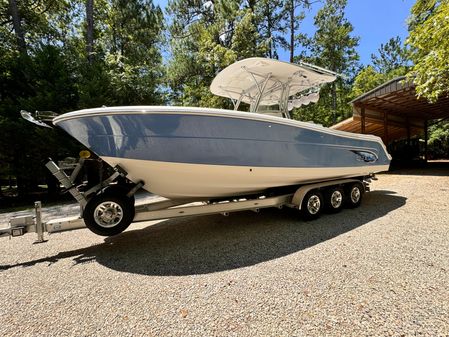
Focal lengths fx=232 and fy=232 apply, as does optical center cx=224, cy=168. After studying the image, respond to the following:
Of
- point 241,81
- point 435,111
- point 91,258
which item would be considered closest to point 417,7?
point 241,81

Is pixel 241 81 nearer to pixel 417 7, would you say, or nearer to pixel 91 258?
pixel 91 258

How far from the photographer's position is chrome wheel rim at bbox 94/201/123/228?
2785 millimetres

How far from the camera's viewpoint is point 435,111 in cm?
1362

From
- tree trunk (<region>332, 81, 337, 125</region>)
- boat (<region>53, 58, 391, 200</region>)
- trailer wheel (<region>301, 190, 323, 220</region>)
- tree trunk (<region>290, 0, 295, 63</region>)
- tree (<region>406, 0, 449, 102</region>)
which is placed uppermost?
tree trunk (<region>290, 0, 295, 63</region>)

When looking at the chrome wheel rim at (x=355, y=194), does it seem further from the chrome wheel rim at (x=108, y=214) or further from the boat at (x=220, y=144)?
Answer: the chrome wheel rim at (x=108, y=214)

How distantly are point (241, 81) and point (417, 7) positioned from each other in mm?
4682

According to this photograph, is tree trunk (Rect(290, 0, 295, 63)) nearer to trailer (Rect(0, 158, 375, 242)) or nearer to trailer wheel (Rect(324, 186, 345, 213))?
trailer wheel (Rect(324, 186, 345, 213))

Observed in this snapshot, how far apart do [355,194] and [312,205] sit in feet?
4.56

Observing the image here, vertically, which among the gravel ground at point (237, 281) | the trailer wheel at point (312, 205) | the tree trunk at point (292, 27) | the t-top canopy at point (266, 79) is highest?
the tree trunk at point (292, 27)

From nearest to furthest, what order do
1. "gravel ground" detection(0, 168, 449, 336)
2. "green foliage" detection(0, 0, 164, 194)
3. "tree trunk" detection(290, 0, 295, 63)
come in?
"gravel ground" detection(0, 168, 449, 336) < "green foliage" detection(0, 0, 164, 194) < "tree trunk" detection(290, 0, 295, 63)

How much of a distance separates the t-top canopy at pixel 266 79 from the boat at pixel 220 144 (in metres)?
0.02

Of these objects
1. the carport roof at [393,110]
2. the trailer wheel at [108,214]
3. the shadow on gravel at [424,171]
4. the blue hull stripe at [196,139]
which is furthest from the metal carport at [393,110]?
the trailer wheel at [108,214]

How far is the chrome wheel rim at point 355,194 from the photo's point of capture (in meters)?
4.70

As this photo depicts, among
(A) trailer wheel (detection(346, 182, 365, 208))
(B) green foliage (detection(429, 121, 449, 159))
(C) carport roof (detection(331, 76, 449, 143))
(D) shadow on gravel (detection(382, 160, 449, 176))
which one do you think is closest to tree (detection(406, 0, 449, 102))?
(A) trailer wheel (detection(346, 182, 365, 208))
